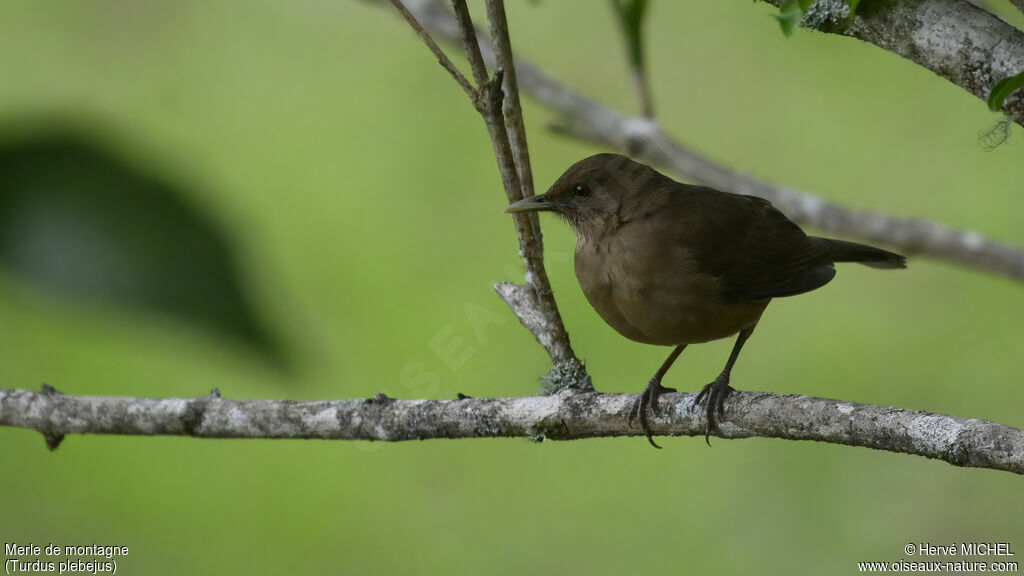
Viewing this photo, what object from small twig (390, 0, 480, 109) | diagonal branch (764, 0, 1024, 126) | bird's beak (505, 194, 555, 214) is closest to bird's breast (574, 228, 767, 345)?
bird's beak (505, 194, 555, 214)

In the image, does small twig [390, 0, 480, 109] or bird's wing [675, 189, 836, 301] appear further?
bird's wing [675, 189, 836, 301]

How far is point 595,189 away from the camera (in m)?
3.41

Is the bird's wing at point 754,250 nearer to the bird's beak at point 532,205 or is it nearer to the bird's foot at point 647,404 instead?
the bird's foot at point 647,404

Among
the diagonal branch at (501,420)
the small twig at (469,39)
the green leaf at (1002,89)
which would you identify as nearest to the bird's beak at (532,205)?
the small twig at (469,39)

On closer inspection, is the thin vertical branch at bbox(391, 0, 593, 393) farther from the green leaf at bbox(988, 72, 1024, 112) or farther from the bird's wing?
the green leaf at bbox(988, 72, 1024, 112)

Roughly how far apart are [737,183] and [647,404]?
1689 millimetres

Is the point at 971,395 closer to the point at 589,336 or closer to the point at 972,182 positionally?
the point at 972,182

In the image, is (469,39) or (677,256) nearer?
(469,39)

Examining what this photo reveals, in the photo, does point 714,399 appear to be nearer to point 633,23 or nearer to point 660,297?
point 660,297

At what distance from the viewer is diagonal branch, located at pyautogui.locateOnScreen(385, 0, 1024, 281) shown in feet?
12.8

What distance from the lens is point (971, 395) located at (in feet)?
16.7

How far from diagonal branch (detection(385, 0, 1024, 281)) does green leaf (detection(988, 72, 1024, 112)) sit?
223cm

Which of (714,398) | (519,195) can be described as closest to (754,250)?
(714,398)

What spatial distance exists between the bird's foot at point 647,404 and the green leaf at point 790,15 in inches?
43.7
